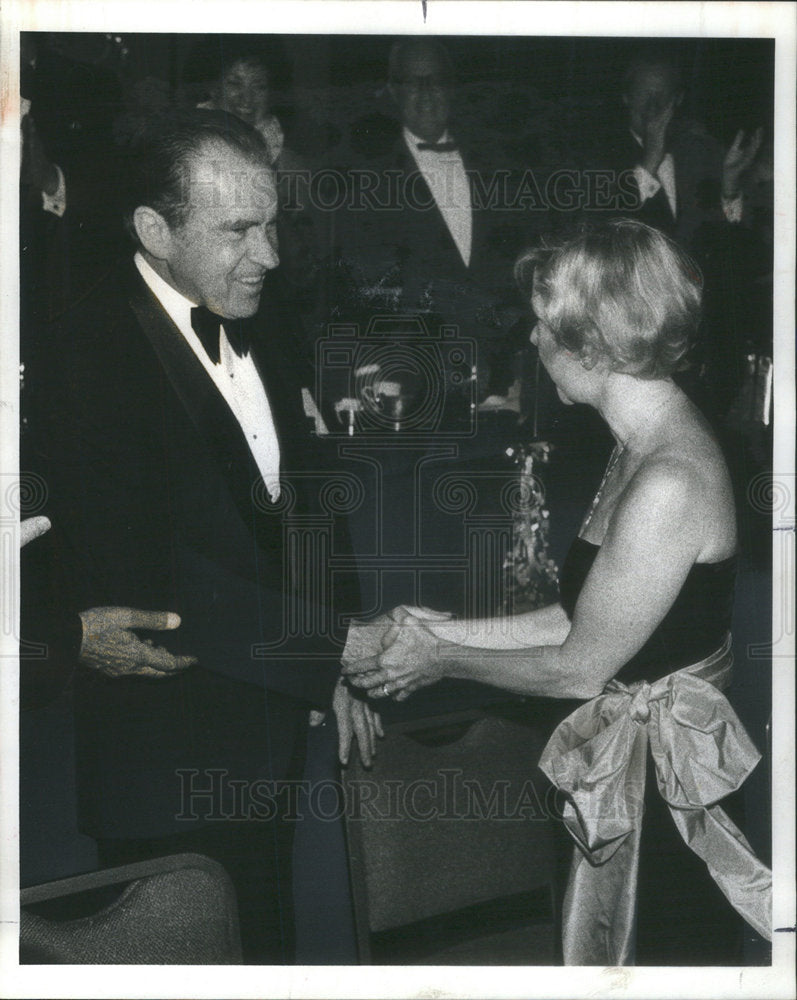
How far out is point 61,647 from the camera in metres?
3.20

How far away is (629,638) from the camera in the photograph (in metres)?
3.14

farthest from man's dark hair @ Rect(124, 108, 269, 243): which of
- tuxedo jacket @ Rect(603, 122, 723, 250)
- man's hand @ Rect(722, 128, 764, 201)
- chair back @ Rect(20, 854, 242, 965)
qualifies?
chair back @ Rect(20, 854, 242, 965)

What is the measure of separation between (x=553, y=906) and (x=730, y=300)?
1728 millimetres

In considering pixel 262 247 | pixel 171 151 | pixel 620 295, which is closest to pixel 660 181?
pixel 620 295

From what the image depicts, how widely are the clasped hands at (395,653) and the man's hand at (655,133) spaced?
134cm

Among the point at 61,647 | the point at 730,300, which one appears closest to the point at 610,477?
the point at 730,300

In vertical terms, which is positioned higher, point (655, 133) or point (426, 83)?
point (426, 83)

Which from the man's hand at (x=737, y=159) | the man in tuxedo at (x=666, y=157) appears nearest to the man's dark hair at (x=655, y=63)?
the man in tuxedo at (x=666, y=157)

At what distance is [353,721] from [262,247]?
4.29 feet

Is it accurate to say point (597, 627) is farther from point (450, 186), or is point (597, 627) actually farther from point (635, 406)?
point (450, 186)

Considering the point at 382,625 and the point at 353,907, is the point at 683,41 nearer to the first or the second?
the point at 382,625

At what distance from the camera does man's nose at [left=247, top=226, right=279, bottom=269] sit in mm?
3178

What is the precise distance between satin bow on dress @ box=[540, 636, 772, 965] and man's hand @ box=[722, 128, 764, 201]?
4.12 ft

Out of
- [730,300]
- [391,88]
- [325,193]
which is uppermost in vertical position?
[391,88]
